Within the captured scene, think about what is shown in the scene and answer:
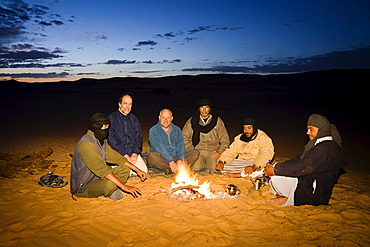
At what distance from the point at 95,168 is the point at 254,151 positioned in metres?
3.28

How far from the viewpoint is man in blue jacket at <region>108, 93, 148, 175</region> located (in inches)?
227

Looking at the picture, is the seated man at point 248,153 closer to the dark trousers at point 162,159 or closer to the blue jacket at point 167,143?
the dark trousers at point 162,159

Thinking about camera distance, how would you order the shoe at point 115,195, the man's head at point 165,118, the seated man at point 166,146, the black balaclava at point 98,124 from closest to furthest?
the black balaclava at point 98,124 → the shoe at point 115,195 → the man's head at point 165,118 → the seated man at point 166,146

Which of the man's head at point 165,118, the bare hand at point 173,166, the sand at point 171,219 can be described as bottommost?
the sand at point 171,219

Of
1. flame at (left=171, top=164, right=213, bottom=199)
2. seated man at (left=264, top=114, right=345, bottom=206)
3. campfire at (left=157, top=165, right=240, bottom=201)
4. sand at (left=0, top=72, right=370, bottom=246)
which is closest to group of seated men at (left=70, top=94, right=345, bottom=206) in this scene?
seated man at (left=264, top=114, right=345, bottom=206)

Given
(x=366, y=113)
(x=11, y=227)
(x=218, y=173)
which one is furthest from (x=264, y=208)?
(x=366, y=113)

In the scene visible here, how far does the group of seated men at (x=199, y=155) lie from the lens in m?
4.05

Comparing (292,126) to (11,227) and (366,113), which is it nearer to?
(366,113)

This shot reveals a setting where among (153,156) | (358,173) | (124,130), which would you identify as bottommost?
(358,173)

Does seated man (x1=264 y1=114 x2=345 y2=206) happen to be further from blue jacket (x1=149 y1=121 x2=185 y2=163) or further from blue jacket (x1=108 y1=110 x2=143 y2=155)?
blue jacket (x1=108 y1=110 x2=143 y2=155)

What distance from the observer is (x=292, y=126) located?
13.6 m

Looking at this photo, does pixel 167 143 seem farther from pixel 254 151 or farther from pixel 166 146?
pixel 254 151

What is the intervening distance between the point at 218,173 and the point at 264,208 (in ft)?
6.57

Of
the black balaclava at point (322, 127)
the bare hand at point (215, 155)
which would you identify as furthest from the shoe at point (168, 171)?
the black balaclava at point (322, 127)
